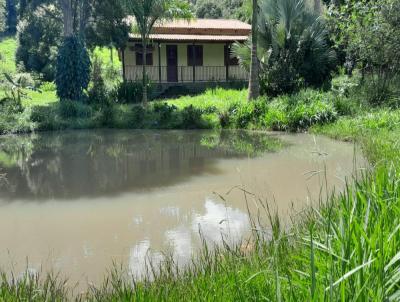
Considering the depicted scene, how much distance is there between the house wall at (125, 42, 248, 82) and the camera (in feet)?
87.6

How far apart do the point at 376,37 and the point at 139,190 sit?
34.2 feet

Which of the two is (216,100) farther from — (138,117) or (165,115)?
(138,117)

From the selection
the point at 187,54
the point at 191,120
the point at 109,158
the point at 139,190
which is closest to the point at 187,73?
the point at 187,54

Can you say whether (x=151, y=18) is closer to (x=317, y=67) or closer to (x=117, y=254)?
(x=317, y=67)

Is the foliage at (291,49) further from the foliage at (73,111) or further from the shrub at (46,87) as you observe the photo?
the shrub at (46,87)

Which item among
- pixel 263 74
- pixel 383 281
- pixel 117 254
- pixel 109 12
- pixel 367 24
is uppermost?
pixel 109 12

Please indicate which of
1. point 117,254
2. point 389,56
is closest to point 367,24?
point 389,56

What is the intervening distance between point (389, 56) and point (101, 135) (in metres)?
10.3

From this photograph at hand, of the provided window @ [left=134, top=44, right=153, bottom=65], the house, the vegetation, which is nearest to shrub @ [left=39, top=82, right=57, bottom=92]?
the vegetation

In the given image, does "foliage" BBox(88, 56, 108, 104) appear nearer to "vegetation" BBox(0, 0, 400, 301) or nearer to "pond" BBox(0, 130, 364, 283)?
"vegetation" BBox(0, 0, 400, 301)

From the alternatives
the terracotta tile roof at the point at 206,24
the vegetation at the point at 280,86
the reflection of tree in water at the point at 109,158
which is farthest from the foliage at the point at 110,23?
the reflection of tree in water at the point at 109,158

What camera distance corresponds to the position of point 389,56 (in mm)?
16344

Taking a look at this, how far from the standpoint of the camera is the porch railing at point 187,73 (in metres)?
26.5

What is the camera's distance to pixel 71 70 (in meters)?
20.9
